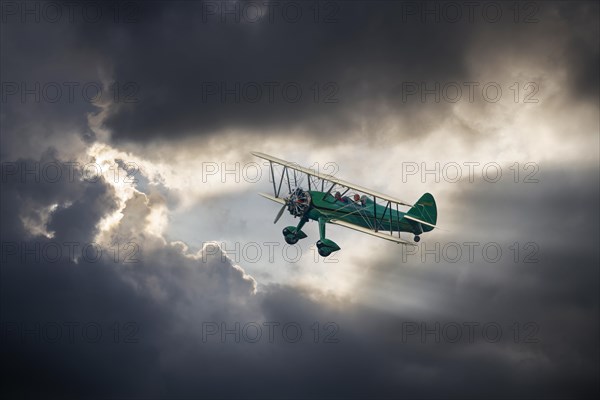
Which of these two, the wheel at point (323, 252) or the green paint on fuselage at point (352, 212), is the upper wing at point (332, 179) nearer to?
the green paint on fuselage at point (352, 212)

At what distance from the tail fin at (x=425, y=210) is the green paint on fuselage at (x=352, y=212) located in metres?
3.99

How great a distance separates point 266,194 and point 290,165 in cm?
385

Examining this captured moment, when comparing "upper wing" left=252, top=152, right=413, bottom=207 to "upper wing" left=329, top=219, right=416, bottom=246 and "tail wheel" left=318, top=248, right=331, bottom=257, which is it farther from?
"tail wheel" left=318, top=248, right=331, bottom=257

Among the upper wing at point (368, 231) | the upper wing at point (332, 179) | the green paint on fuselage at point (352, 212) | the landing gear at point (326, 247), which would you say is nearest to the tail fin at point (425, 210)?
the green paint on fuselage at point (352, 212)

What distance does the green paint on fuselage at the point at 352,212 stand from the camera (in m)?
67.8

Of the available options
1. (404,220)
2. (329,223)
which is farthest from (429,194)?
(329,223)

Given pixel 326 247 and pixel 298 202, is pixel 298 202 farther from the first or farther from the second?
pixel 326 247

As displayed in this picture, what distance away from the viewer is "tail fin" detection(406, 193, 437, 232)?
75.9 metres

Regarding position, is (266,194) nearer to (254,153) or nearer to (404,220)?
(254,153)

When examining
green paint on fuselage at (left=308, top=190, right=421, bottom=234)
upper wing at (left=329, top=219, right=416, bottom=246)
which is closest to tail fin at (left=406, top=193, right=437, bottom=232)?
green paint on fuselage at (left=308, top=190, right=421, bottom=234)

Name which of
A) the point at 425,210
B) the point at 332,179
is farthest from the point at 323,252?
the point at 425,210

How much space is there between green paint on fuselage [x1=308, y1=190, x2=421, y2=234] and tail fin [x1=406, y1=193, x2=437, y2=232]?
13.1 ft

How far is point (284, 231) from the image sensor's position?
228 ft

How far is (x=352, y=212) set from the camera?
227 ft
